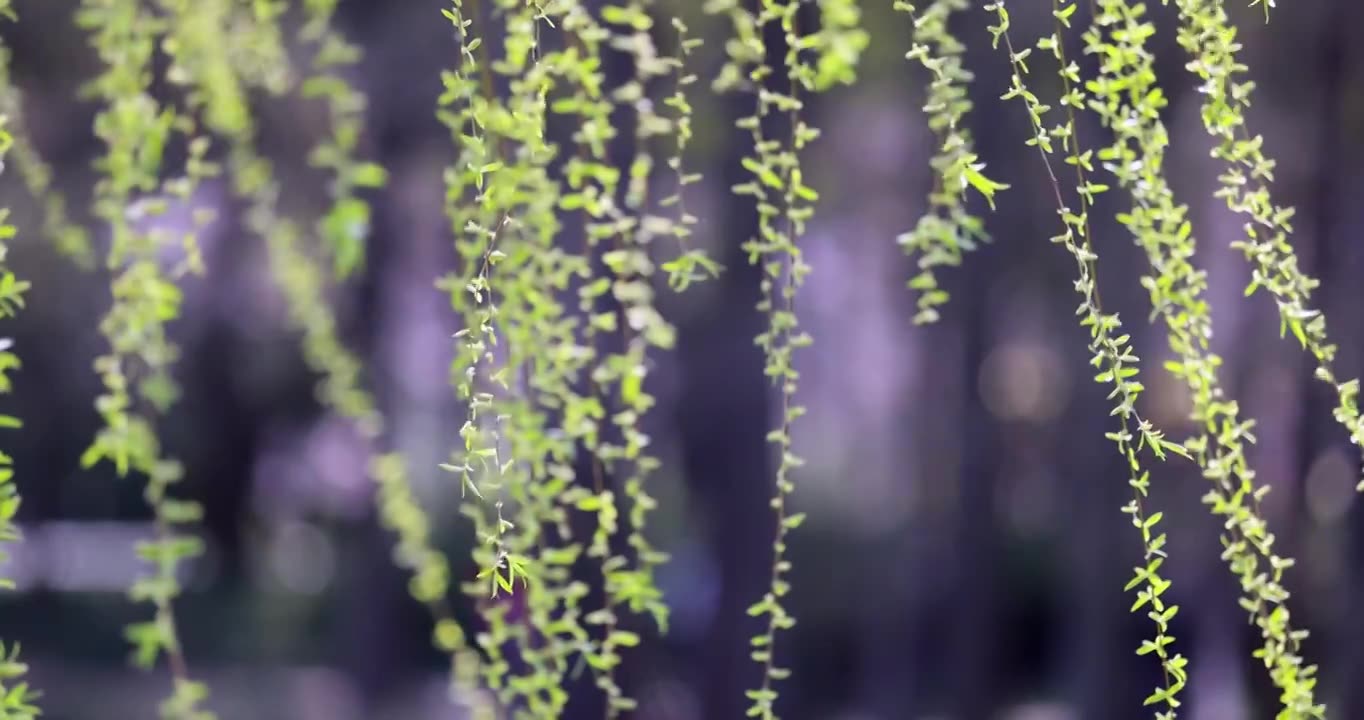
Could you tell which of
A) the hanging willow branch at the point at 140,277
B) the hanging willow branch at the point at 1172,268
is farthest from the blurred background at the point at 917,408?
the hanging willow branch at the point at 1172,268

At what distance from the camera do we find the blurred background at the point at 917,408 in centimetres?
303

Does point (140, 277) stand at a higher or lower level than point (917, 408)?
lower

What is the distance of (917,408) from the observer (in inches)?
142

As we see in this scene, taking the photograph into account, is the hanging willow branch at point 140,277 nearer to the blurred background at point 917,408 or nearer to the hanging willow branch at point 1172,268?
the hanging willow branch at point 1172,268

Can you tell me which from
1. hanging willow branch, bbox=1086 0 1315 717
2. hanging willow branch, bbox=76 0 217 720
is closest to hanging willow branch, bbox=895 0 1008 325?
hanging willow branch, bbox=1086 0 1315 717

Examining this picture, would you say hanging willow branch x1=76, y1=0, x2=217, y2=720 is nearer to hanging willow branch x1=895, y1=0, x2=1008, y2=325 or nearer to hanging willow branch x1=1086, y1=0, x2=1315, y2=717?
hanging willow branch x1=895, y1=0, x2=1008, y2=325

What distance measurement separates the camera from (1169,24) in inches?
119

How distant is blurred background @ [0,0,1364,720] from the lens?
9.93 feet

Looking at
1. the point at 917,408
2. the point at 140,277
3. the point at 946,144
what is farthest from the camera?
the point at 917,408

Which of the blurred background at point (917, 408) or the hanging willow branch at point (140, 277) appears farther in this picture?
the blurred background at point (917, 408)

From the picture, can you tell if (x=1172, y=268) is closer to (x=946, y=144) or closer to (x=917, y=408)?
(x=946, y=144)

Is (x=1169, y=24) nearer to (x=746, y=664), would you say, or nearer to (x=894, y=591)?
(x=894, y=591)

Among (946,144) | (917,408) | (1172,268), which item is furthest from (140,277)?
(917,408)

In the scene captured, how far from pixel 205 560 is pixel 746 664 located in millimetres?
5026
